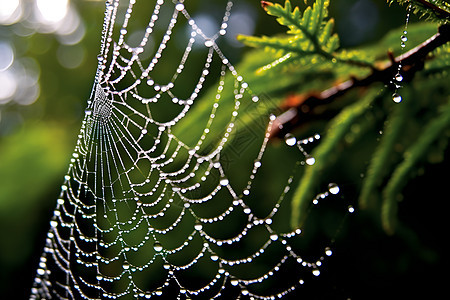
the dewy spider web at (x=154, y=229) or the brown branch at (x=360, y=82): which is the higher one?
the dewy spider web at (x=154, y=229)

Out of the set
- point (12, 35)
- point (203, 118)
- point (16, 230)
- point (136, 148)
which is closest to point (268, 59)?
point (203, 118)

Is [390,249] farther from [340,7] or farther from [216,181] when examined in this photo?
[340,7]

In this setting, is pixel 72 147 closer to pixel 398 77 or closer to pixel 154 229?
pixel 154 229

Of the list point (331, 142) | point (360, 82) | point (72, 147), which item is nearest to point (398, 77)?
point (360, 82)

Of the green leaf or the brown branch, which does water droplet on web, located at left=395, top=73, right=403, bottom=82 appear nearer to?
the brown branch

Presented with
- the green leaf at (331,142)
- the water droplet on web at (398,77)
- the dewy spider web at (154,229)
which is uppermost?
the dewy spider web at (154,229)

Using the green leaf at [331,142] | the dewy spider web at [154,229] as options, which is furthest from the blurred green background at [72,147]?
the green leaf at [331,142]

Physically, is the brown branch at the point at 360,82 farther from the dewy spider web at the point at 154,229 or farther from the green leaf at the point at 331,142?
the dewy spider web at the point at 154,229
